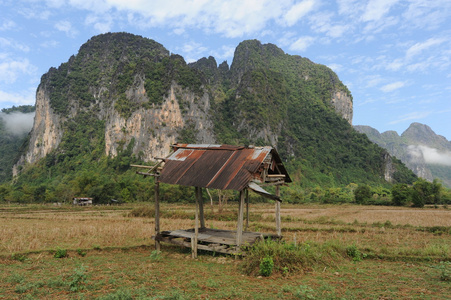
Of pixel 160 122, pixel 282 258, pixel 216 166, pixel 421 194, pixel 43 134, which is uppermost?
pixel 160 122

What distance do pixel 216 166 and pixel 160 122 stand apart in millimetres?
65453

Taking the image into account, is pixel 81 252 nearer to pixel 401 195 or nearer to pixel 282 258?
pixel 282 258

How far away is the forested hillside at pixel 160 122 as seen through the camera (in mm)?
70875

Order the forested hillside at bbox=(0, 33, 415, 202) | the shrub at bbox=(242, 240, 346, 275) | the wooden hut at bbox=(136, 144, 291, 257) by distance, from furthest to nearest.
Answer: the forested hillside at bbox=(0, 33, 415, 202)
the wooden hut at bbox=(136, 144, 291, 257)
the shrub at bbox=(242, 240, 346, 275)

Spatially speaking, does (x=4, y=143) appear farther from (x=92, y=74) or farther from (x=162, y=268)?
(x=162, y=268)

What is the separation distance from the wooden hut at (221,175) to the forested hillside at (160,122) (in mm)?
38919

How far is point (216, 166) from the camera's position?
927cm

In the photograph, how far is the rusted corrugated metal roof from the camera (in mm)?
8523

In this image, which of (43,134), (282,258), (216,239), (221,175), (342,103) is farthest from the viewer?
(342,103)

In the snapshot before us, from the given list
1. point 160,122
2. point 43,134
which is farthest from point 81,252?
point 43,134

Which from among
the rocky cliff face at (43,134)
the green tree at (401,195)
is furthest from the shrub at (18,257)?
the rocky cliff face at (43,134)

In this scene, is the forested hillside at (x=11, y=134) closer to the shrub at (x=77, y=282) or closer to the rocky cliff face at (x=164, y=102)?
the rocky cliff face at (x=164, y=102)

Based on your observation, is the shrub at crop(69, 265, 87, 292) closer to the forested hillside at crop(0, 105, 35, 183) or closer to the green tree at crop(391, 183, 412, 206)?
the green tree at crop(391, 183, 412, 206)

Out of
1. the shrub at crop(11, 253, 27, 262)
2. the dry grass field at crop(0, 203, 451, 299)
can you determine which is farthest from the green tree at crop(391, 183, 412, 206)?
the shrub at crop(11, 253, 27, 262)
